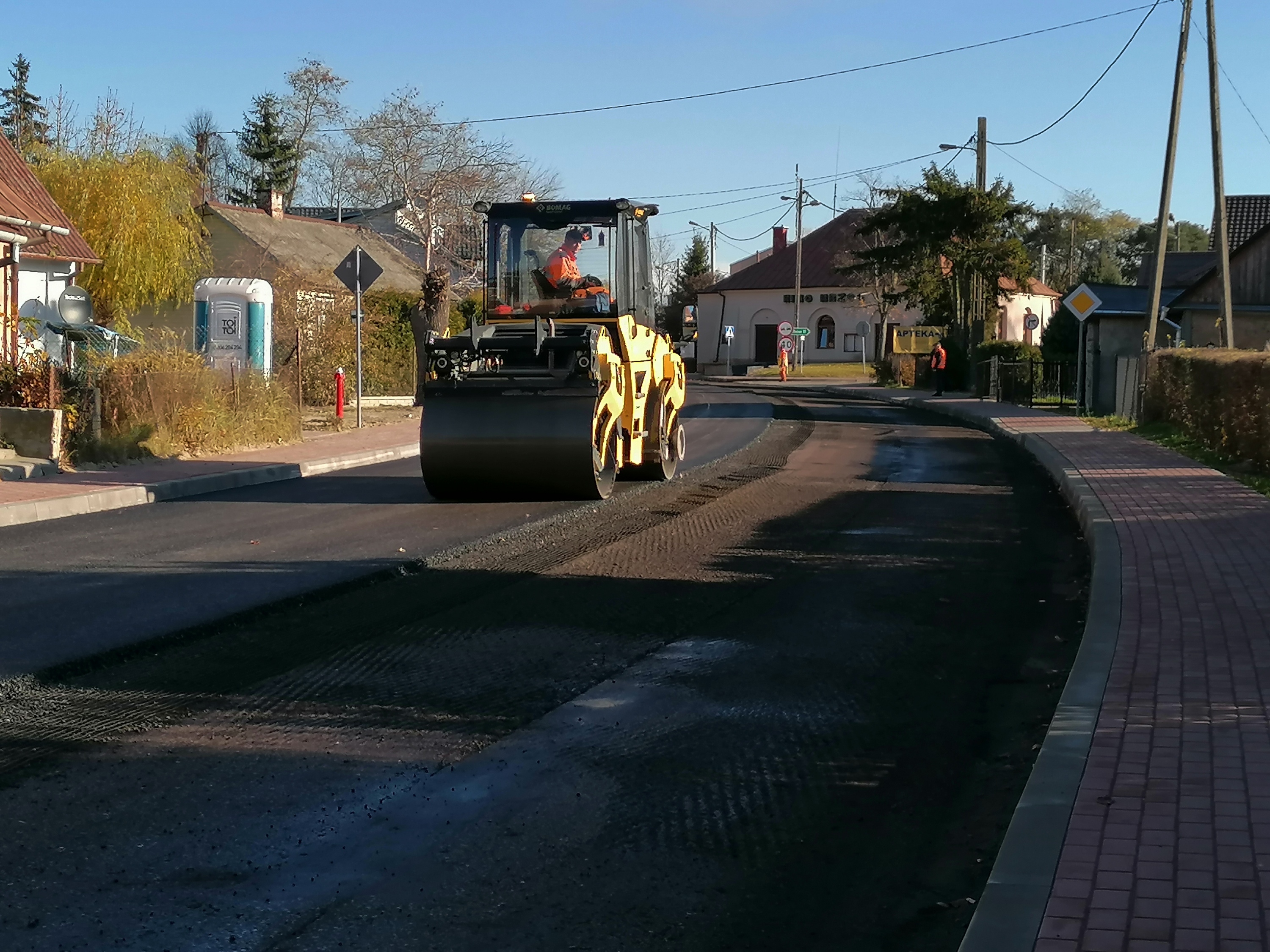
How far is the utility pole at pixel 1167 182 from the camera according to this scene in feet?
89.2

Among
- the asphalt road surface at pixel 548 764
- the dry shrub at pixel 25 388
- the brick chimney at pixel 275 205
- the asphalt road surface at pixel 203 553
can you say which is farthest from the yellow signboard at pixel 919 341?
the asphalt road surface at pixel 548 764

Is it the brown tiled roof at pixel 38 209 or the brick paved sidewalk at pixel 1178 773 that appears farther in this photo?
the brown tiled roof at pixel 38 209

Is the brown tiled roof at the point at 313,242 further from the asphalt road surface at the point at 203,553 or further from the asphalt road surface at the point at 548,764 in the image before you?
the asphalt road surface at the point at 548,764

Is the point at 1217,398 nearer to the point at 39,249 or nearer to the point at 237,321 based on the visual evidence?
the point at 237,321

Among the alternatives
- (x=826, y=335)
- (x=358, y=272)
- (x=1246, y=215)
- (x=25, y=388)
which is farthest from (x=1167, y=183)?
(x=826, y=335)

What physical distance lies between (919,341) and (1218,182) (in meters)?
31.0

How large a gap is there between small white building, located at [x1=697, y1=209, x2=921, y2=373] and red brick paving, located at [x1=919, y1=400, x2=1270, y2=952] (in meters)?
71.2

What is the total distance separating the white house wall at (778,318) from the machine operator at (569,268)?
66.6 metres

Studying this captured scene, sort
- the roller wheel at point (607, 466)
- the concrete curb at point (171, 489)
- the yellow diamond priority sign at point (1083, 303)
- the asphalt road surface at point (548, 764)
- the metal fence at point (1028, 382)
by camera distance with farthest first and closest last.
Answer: the metal fence at point (1028, 382), the yellow diamond priority sign at point (1083, 303), the roller wheel at point (607, 466), the concrete curb at point (171, 489), the asphalt road surface at point (548, 764)

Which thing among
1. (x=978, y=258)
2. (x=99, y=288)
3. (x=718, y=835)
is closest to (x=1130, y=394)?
(x=978, y=258)

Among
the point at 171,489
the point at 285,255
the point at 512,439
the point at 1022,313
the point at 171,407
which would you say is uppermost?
the point at 1022,313

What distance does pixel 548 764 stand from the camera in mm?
5559

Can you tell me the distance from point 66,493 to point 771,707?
390 inches

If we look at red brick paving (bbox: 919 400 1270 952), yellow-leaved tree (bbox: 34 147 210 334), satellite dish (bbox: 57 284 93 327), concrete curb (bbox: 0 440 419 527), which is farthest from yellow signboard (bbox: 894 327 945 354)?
red brick paving (bbox: 919 400 1270 952)
